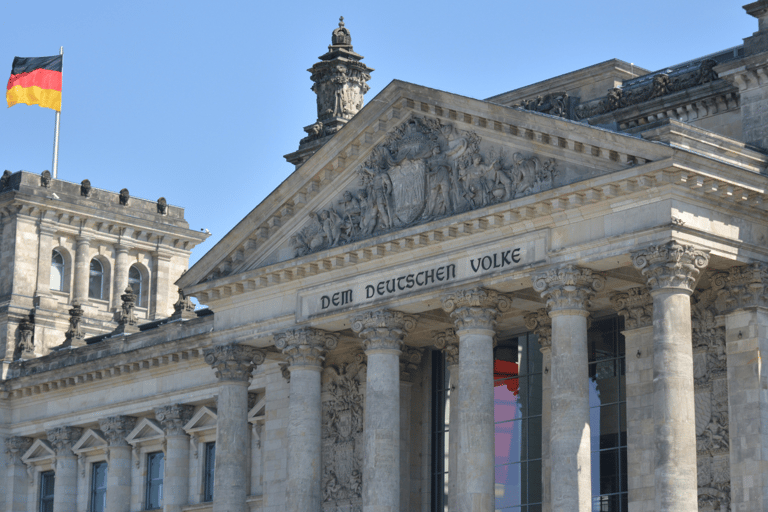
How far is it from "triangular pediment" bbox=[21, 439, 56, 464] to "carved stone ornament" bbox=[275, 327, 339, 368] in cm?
1832

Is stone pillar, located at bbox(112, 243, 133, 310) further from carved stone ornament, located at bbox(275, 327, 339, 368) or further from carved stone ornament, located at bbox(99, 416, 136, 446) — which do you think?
carved stone ornament, located at bbox(275, 327, 339, 368)

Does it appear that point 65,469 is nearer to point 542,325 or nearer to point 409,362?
point 409,362

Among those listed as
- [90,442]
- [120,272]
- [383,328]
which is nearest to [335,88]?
[383,328]

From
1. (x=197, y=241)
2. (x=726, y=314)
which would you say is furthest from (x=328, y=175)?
(x=197, y=241)

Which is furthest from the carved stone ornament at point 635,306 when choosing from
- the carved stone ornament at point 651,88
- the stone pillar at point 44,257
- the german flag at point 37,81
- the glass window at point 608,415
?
the german flag at point 37,81

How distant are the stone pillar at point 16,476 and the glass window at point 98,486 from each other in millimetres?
3891

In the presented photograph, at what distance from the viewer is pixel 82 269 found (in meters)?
66.0

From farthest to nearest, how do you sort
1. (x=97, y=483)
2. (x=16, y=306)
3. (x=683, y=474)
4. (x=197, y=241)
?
1. (x=197, y=241)
2. (x=16, y=306)
3. (x=97, y=483)
4. (x=683, y=474)

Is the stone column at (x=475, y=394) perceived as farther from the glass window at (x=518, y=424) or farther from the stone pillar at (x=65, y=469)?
the stone pillar at (x=65, y=469)

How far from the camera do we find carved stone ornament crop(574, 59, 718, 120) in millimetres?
43406

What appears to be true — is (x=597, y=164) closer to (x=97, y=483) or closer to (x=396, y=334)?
(x=396, y=334)

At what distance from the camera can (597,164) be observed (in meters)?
37.5

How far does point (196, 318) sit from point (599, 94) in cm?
1655

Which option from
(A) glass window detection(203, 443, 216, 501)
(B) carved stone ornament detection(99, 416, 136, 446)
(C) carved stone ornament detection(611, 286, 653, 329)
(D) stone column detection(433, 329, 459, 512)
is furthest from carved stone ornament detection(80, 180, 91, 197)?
(C) carved stone ornament detection(611, 286, 653, 329)
